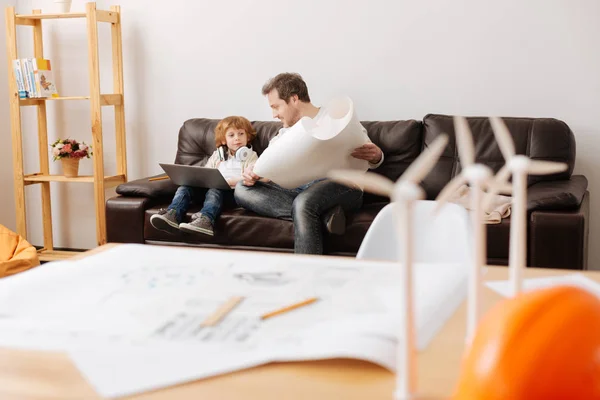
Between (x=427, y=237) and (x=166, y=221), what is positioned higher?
(x=427, y=237)

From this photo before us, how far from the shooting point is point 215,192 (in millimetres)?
3805

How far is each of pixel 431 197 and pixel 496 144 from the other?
441 mm

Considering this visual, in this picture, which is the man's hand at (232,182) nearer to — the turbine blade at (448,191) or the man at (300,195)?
the man at (300,195)

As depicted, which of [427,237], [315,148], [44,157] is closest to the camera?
[427,237]

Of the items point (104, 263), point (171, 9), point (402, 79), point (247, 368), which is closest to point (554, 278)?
point (247, 368)

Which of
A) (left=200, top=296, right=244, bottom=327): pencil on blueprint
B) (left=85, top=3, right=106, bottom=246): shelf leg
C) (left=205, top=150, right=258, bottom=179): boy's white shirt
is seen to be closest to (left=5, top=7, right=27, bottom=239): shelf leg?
(left=85, top=3, right=106, bottom=246): shelf leg

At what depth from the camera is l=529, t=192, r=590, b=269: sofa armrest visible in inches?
123

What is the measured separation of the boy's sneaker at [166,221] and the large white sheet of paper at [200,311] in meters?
2.02

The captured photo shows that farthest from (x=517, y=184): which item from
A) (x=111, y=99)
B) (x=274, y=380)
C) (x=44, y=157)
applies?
(x=44, y=157)

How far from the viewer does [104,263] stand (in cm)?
156

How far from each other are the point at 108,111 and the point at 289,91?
1556mm

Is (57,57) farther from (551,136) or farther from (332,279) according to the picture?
(332,279)

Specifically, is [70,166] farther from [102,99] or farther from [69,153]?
[102,99]

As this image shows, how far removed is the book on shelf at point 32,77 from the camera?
4477 millimetres
